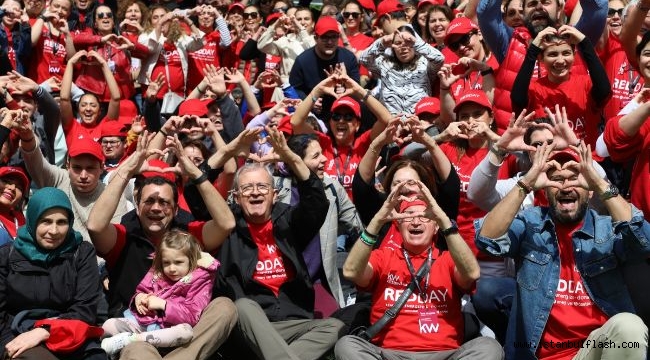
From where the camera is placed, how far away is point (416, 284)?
6.57m

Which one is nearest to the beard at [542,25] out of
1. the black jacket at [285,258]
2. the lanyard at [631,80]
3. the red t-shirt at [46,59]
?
the lanyard at [631,80]

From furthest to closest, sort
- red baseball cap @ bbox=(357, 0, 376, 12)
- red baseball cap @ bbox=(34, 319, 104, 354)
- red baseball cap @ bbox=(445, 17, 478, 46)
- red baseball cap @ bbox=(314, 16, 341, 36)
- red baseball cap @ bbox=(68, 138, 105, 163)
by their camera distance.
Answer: red baseball cap @ bbox=(357, 0, 376, 12) < red baseball cap @ bbox=(314, 16, 341, 36) < red baseball cap @ bbox=(445, 17, 478, 46) < red baseball cap @ bbox=(68, 138, 105, 163) < red baseball cap @ bbox=(34, 319, 104, 354)

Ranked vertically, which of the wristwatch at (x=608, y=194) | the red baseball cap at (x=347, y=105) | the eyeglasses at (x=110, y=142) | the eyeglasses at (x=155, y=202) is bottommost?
the eyeglasses at (x=155, y=202)

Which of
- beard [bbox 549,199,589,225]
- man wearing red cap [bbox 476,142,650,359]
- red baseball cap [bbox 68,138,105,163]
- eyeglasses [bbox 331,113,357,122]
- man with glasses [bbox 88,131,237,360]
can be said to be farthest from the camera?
eyeglasses [bbox 331,113,357,122]

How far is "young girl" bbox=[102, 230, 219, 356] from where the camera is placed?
253 inches

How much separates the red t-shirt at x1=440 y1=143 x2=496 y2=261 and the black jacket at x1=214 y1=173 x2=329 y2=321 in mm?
1088

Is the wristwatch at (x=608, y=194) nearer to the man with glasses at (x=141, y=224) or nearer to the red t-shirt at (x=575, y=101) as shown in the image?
the red t-shirt at (x=575, y=101)

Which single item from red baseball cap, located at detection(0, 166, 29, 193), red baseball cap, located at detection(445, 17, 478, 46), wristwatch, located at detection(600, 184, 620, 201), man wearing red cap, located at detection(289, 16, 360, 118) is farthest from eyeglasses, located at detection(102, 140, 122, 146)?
wristwatch, located at detection(600, 184, 620, 201)

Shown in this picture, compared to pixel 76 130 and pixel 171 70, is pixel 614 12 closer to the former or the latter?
pixel 171 70

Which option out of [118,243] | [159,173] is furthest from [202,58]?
[118,243]

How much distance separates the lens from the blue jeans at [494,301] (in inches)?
265

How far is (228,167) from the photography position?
8250mm

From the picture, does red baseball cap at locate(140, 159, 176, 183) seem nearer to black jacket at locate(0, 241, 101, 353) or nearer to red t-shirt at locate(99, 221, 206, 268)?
red t-shirt at locate(99, 221, 206, 268)

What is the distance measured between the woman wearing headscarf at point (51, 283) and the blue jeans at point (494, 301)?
2287 millimetres
